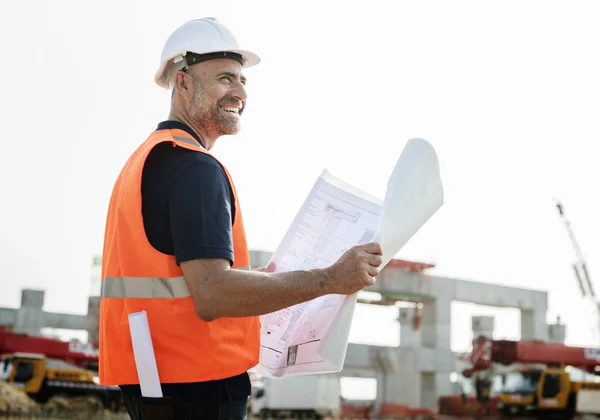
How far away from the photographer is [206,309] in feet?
6.70

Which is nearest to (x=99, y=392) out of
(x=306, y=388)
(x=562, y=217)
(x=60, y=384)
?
(x=60, y=384)

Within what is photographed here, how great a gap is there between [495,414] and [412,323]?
1094cm

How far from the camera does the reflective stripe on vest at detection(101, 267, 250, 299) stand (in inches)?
82.2

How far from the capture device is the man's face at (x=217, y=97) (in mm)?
2350

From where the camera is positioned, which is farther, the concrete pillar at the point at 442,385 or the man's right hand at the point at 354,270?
the concrete pillar at the point at 442,385

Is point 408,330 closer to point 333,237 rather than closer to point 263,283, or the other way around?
point 333,237

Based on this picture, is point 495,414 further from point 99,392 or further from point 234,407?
point 234,407

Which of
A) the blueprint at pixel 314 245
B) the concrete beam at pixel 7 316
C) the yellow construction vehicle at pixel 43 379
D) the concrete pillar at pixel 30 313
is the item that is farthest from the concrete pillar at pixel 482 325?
the blueprint at pixel 314 245

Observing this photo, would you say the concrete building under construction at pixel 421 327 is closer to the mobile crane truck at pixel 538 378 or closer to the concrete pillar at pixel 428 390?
the concrete pillar at pixel 428 390

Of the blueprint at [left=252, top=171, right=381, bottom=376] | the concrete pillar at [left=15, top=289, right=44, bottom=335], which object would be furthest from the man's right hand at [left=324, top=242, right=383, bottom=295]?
the concrete pillar at [left=15, top=289, right=44, bottom=335]

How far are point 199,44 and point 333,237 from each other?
639 millimetres

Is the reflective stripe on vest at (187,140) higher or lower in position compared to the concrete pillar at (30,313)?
lower

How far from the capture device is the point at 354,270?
85.0 inches

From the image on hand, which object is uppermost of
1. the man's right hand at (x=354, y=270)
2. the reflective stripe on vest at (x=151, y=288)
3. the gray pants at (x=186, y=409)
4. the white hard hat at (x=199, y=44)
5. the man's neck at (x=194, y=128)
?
the white hard hat at (x=199, y=44)
